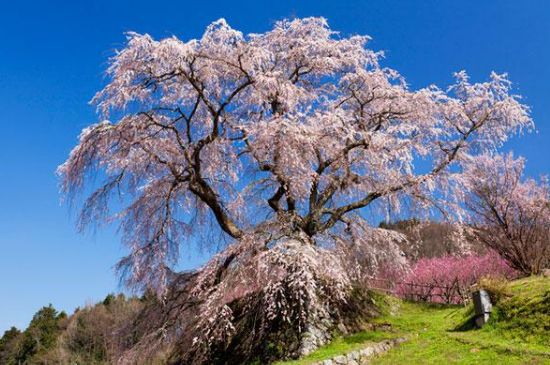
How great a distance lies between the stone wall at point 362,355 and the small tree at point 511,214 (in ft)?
28.6

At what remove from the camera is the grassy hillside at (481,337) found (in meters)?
9.64

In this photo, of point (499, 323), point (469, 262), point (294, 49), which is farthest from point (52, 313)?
point (499, 323)

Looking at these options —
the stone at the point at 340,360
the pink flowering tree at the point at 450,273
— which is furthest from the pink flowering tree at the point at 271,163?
the pink flowering tree at the point at 450,273

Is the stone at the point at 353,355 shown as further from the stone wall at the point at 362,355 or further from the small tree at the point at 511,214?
the small tree at the point at 511,214

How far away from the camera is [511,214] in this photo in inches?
769

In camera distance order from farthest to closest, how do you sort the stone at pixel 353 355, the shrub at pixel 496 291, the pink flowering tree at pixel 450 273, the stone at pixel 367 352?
1. the pink flowering tree at pixel 450 273
2. the shrub at pixel 496 291
3. the stone at pixel 367 352
4. the stone at pixel 353 355

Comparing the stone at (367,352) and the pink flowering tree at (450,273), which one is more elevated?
the pink flowering tree at (450,273)

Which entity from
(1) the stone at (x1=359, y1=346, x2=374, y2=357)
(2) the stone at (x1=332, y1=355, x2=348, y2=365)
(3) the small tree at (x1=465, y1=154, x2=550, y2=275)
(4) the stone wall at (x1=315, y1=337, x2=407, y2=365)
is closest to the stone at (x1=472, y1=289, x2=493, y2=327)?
(4) the stone wall at (x1=315, y1=337, x2=407, y2=365)

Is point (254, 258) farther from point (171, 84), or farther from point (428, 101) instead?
point (428, 101)

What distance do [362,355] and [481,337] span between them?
108 inches

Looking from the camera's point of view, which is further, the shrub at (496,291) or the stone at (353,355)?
the shrub at (496,291)

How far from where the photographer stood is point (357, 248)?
50.4ft

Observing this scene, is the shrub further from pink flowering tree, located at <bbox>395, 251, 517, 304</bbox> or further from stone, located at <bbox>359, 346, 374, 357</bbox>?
pink flowering tree, located at <bbox>395, 251, 517, 304</bbox>

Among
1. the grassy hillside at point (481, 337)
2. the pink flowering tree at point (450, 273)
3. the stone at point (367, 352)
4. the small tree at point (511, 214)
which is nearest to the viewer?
the grassy hillside at point (481, 337)
